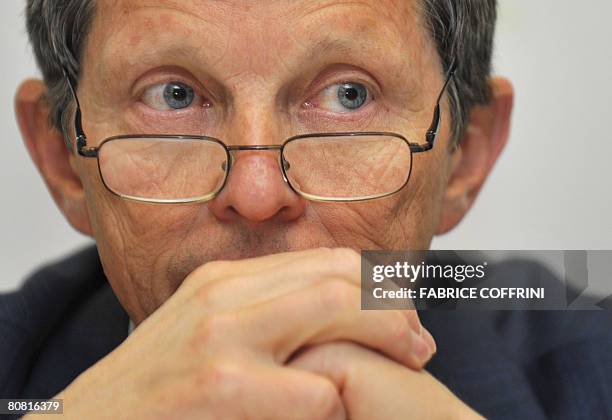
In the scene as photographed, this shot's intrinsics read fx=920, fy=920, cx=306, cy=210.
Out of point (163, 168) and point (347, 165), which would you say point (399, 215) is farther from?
point (163, 168)

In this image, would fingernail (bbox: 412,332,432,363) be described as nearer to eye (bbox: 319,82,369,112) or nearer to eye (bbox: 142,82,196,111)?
eye (bbox: 319,82,369,112)

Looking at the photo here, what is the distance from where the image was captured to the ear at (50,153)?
7.48 ft

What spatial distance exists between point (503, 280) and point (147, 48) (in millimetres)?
1359

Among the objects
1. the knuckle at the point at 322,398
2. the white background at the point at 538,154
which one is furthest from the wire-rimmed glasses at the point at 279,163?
the white background at the point at 538,154

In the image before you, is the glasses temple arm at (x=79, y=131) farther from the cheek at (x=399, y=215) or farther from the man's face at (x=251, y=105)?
the cheek at (x=399, y=215)

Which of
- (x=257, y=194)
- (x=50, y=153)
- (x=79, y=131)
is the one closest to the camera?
(x=257, y=194)

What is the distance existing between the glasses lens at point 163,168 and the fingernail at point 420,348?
1.58 feet

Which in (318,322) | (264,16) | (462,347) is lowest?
(462,347)

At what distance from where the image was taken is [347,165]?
1.87 metres

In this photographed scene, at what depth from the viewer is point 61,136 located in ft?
7.31

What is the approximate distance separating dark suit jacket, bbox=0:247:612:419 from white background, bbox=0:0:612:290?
590 millimetres

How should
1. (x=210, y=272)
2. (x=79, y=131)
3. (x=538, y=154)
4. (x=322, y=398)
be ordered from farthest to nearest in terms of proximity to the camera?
1. (x=538, y=154)
2. (x=79, y=131)
3. (x=210, y=272)
4. (x=322, y=398)

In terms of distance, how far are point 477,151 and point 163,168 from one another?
34.2 inches

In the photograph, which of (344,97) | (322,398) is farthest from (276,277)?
(344,97)
